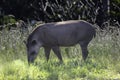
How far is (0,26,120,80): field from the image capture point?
37.4 ft

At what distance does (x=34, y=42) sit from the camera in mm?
13953

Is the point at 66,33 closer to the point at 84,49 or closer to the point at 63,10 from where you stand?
the point at 84,49

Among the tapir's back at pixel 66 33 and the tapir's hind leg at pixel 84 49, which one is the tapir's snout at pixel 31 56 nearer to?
the tapir's back at pixel 66 33

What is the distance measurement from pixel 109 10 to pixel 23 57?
793cm

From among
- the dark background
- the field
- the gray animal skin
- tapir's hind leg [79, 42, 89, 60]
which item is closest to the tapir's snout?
the gray animal skin

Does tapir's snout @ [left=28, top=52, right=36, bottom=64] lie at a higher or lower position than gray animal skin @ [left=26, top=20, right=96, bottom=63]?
lower

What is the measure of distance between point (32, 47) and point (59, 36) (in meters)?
0.83

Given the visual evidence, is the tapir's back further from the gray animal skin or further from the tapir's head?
the tapir's head

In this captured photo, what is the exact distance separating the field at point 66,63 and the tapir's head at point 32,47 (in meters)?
0.21

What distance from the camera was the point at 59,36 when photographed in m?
14.0

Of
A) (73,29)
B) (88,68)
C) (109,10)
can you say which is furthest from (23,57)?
(109,10)

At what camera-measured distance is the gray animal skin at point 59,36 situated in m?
13.9

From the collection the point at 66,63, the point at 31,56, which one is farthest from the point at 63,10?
the point at 66,63

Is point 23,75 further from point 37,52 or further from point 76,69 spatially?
point 37,52
